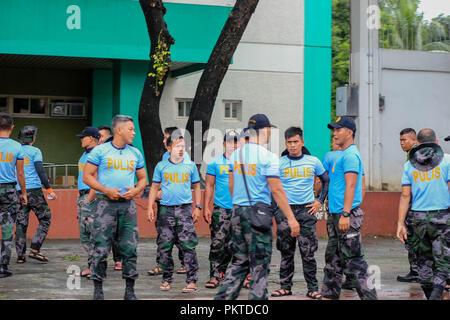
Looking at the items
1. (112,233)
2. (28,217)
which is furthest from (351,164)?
(28,217)

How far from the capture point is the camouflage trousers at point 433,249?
25.3ft

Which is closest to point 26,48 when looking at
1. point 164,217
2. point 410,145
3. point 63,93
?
point 63,93

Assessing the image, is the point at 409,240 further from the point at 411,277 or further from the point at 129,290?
the point at 129,290

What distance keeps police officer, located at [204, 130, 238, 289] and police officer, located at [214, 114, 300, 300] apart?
2288mm

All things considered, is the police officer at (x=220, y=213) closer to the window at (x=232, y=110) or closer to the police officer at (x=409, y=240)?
the police officer at (x=409, y=240)

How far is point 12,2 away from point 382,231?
9.73 meters

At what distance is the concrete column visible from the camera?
60.3 feet

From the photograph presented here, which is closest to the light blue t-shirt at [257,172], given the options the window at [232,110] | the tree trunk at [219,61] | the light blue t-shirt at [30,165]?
the light blue t-shirt at [30,165]

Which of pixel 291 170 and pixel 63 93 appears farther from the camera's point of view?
pixel 63 93

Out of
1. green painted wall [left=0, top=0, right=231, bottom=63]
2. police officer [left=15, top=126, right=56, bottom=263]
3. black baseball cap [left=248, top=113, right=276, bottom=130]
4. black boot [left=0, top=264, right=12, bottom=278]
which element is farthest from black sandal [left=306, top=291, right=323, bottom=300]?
green painted wall [left=0, top=0, right=231, bottom=63]
